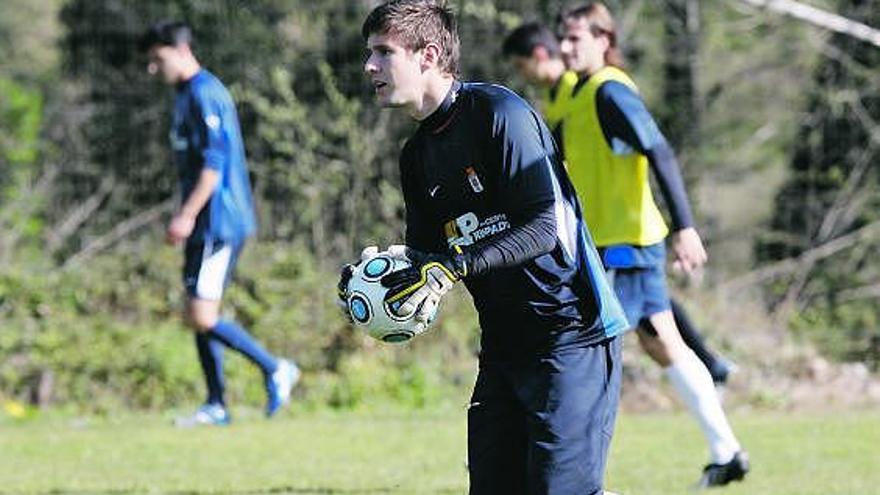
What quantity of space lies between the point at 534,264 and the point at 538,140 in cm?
34

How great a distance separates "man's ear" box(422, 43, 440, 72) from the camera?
439 cm

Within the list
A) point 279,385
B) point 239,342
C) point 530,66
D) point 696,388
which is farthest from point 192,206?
point 696,388

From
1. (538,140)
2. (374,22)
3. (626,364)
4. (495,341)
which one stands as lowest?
(626,364)

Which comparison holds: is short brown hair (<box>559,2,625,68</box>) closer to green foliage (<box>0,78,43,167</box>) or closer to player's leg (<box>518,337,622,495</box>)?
player's leg (<box>518,337,622,495</box>)

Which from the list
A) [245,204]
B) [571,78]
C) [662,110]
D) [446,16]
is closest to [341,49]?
[662,110]

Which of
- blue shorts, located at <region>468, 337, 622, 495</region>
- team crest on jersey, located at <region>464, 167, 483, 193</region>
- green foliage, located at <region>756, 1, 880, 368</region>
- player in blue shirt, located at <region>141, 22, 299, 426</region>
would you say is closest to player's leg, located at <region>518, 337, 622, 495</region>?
blue shorts, located at <region>468, 337, 622, 495</region>

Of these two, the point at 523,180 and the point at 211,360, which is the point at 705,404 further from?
the point at 211,360

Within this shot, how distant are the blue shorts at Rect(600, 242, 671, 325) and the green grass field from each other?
75cm

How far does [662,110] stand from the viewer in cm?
1241

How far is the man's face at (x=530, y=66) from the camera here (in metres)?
8.40

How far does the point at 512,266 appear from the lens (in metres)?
4.22

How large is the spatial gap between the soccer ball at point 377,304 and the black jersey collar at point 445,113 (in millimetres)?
397

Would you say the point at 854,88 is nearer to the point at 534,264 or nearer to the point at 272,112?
the point at 272,112

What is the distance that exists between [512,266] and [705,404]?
2.78 meters
